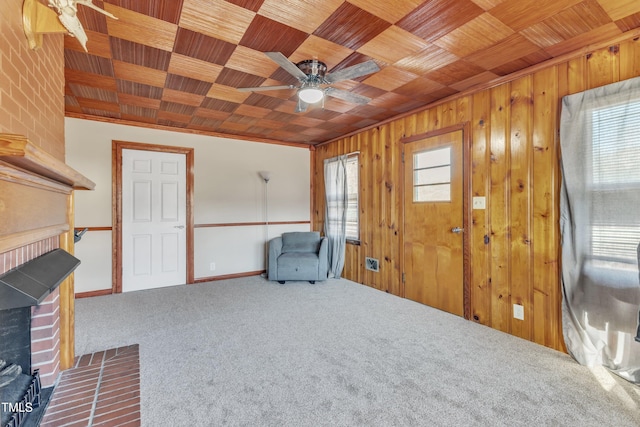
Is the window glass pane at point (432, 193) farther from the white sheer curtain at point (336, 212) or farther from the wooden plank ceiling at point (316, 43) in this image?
the white sheer curtain at point (336, 212)

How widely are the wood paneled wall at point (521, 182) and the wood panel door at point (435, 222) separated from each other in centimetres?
16

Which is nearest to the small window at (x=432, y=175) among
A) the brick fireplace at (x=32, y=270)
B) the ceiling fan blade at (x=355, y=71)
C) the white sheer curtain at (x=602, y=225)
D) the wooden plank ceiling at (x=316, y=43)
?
the wooden plank ceiling at (x=316, y=43)

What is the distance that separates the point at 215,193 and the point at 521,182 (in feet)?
12.9

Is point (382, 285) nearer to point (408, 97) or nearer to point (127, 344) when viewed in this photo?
point (408, 97)

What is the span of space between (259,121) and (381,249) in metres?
2.37

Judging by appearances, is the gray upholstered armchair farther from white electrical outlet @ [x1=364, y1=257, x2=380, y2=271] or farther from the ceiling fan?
the ceiling fan

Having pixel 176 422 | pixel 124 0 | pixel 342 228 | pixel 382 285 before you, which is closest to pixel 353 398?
pixel 176 422

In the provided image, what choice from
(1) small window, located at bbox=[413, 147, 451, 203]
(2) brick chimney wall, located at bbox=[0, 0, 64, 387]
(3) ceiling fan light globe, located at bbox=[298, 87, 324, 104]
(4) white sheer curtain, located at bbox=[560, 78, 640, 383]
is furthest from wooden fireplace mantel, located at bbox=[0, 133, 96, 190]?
(1) small window, located at bbox=[413, 147, 451, 203]

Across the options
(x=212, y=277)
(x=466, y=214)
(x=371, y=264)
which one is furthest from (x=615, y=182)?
(x=212, y=277)

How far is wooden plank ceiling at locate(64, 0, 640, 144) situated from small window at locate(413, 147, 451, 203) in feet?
1.95

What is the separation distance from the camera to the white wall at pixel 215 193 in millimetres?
3904

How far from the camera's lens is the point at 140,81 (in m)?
2.85

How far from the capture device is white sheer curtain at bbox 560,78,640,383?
2012 millimetres

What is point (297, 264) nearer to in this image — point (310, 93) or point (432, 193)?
point (432, 193)
